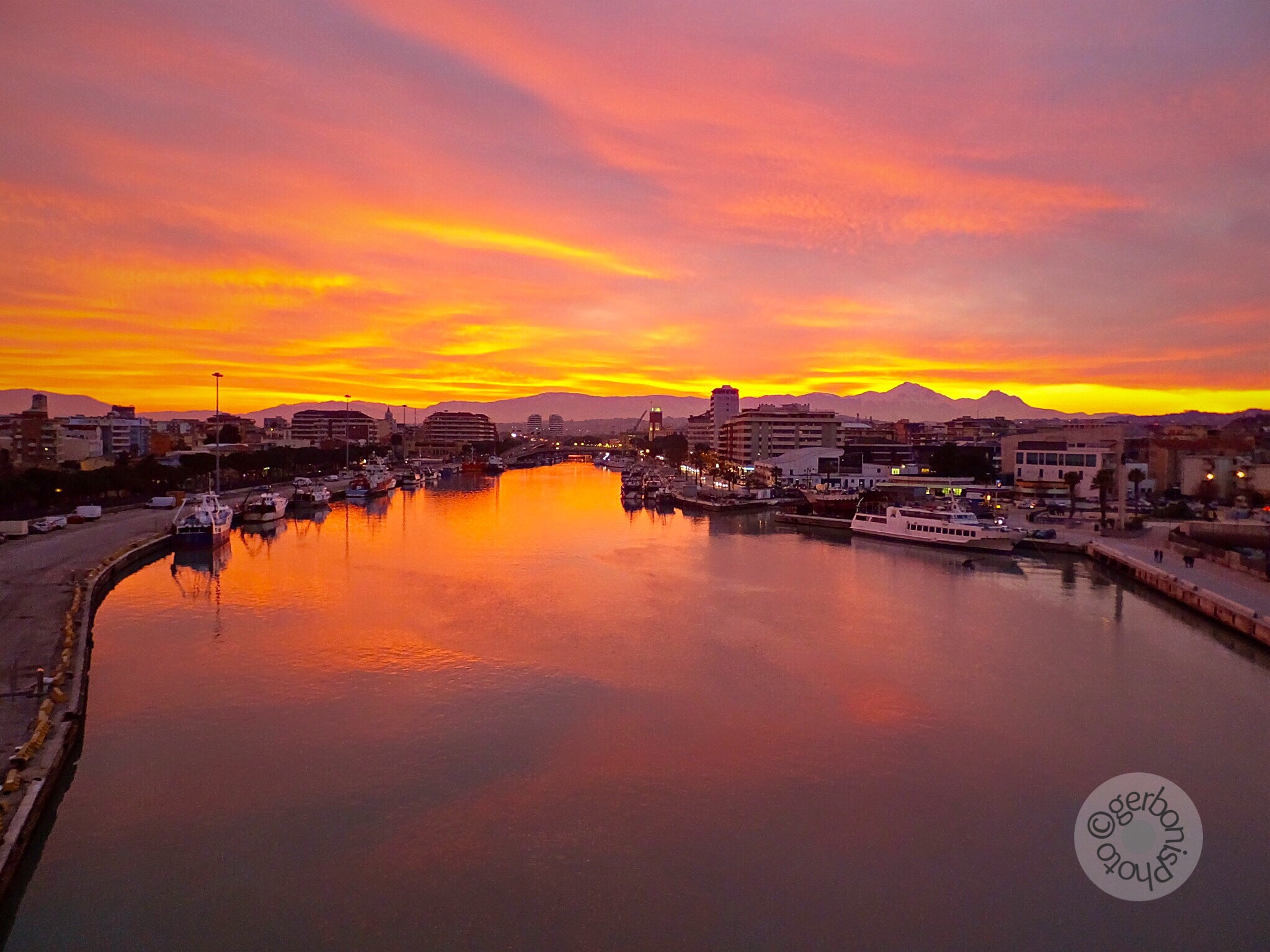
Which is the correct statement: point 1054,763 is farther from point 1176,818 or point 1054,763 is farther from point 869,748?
point 869,748

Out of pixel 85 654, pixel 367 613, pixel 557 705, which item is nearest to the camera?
pixel 557 705

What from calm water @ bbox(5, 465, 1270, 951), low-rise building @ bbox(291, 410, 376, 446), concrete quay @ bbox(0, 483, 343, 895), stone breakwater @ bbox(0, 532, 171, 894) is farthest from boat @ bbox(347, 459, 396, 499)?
low-rise building @ bbox(291, 410, 376, 446)

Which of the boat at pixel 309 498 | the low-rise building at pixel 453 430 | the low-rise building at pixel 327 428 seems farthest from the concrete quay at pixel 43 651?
the low-rise building at pixel 453 430

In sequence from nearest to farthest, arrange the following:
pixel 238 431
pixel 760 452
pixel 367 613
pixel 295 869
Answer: pixel 295 869 → pixel 367 613 → pixel 760 452 → pixel 238 431

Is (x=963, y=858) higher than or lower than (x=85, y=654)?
lower

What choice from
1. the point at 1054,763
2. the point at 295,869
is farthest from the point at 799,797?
the point at 295,869

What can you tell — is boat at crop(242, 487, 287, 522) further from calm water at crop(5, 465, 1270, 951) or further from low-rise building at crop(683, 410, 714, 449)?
low-rise building at crop(683, 410, 714, 449)

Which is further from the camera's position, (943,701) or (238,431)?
(238,431)

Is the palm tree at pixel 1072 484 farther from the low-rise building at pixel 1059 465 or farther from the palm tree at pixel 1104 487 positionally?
the palm tree at pixel 1104 487
